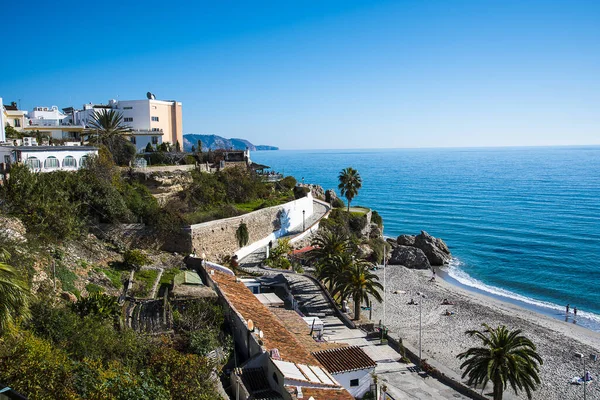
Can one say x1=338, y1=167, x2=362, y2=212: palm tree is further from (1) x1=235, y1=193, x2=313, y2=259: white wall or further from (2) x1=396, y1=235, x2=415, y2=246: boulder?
(2) x1=396, y1=235, x2=415, y2=246: boulder

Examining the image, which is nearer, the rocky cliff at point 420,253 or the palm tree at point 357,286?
the palm tree at point 357,286

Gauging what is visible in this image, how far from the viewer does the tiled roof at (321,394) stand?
44.2 feet

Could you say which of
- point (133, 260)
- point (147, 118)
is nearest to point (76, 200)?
point (133, 260)

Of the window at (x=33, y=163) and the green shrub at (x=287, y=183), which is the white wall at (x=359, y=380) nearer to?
the window at (x=33, y=163)

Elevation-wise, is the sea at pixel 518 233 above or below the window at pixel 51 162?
below

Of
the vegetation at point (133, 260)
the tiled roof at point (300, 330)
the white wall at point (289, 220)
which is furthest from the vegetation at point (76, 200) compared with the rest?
the tiled roof at point (300, 330)

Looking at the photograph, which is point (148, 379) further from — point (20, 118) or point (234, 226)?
point (20, 118)

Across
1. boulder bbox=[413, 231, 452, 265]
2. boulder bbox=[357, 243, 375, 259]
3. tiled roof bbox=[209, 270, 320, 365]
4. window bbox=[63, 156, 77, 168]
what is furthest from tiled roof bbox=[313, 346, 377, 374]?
boulder bbox=[413, 231, 452, 265]

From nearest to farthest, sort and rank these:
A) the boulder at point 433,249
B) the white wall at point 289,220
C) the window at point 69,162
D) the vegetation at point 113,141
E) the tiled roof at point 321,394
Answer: the tiled roof at point 321,394 → the window at point 69,162 → the white wall at point 289,220 → the vegetation at point 113,141 → the boulder at point 433,249

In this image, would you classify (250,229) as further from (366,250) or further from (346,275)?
(366,250)

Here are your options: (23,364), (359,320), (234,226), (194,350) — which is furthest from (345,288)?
(23,364)

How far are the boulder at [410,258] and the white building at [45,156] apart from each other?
32895 mm

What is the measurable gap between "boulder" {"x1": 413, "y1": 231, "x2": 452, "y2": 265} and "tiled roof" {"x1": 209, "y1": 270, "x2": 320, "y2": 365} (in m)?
34.1

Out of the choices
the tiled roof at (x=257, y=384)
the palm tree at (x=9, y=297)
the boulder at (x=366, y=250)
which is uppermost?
the palm tree at (x=9, y=297)
